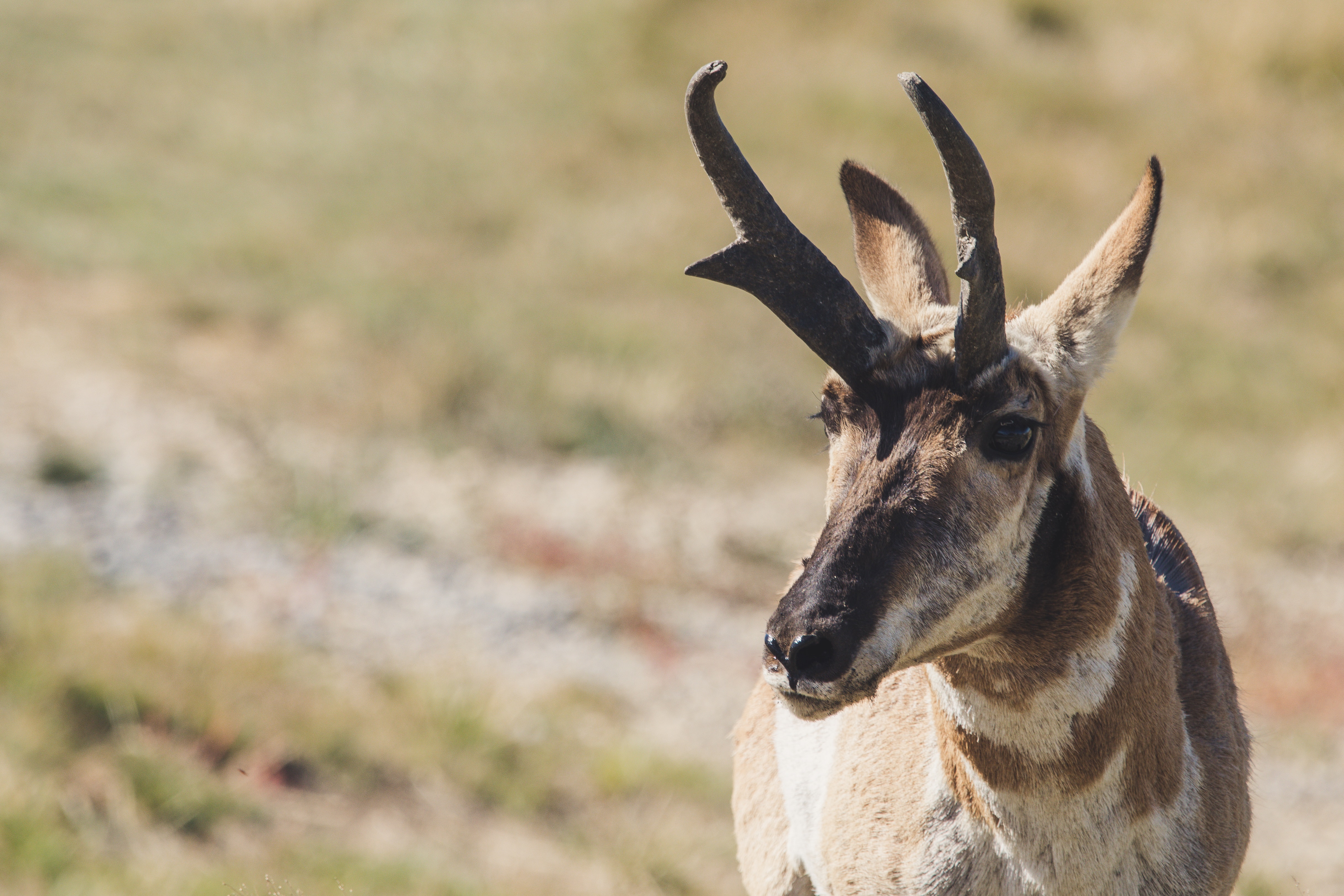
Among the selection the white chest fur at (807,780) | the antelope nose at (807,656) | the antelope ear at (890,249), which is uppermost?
the antelope ear at (890,249)

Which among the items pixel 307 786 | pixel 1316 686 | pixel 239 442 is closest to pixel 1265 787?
pixel 1316 686

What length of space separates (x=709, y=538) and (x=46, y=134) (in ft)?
47.0

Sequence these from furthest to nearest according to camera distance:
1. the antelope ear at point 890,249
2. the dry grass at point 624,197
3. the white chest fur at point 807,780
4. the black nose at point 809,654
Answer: the dry grass at point 624,197, the white chest fur at point 807,780, the antelope ear at point 890,249, the black nose at point 809,654

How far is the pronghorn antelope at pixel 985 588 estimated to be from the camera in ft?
10.2

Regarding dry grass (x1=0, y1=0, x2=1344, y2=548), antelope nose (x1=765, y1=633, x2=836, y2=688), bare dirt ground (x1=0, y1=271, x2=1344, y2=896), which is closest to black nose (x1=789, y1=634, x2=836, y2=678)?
antelope nose (x1=765, y1=633, x2=836, y2=688)

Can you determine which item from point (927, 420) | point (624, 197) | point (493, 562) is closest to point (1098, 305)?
point (927, 420)

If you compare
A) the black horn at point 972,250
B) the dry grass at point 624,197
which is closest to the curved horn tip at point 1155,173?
the black horn at point 972,250

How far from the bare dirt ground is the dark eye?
15.4 ft

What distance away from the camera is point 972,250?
3.21 m

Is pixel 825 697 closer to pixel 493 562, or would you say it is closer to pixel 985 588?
pixel 985 588

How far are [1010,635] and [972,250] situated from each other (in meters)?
0.98

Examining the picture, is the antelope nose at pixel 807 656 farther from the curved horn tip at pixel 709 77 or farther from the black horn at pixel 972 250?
the curved horn tip at pixel 709 77

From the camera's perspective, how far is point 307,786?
7262 millimetres

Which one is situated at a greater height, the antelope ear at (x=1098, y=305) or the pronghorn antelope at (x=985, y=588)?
the antelope ear at (x=1098, y=305)
